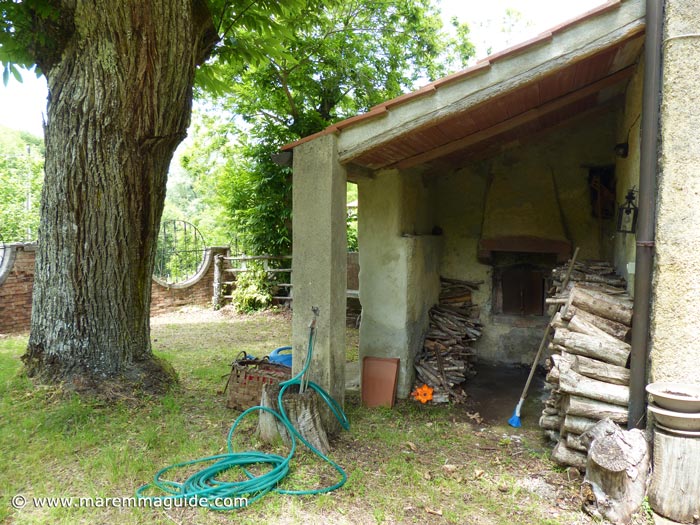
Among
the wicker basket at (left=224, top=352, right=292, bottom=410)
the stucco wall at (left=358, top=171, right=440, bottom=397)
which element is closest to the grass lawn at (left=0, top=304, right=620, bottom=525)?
the wicker basket at (left=224, top=352, right=292, bottom=410)

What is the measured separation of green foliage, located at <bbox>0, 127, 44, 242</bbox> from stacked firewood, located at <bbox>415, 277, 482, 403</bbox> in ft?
61.1

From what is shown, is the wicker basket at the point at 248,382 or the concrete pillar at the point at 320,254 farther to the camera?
the wicker basket at the point at 248,382

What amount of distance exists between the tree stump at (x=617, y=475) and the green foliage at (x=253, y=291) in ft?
30.6

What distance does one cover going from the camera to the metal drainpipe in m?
3.12

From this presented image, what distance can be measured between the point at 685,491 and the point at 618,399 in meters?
0.68

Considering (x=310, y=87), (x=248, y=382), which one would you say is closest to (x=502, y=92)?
(x=248, y=382)

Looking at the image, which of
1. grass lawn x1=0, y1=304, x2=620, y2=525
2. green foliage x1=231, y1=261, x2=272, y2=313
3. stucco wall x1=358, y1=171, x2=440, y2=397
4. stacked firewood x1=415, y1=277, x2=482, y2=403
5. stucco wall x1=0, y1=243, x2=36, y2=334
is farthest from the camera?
green foliage x1=231, y1=261, x2=272, y2=313

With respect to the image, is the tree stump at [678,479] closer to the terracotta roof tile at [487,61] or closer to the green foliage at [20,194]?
the terracotta roof tile at [487,61]

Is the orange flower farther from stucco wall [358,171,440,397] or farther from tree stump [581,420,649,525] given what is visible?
tree stump [581,420,649,525]

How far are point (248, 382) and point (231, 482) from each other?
1.43m

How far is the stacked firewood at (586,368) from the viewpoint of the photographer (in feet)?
11.0

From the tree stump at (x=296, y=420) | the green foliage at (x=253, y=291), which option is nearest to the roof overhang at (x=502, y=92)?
the tree stump at (x=296, y=420)

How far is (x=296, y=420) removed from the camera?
381 centimetres

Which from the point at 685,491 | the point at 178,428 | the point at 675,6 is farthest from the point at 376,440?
the point at 675,6
